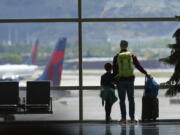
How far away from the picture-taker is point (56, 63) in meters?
13.1

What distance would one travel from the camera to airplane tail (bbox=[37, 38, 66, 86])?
13.1 metres

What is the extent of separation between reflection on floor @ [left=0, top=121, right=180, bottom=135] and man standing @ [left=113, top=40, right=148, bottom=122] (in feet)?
1.30

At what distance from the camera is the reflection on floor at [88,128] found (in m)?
10.4

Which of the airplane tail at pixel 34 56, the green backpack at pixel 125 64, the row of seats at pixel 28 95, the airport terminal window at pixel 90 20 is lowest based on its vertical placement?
the row of seats at pixel 28 95

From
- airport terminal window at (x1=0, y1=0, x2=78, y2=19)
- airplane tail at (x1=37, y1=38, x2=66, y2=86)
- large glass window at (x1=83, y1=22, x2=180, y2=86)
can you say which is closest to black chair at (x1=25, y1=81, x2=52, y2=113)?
airplane tail at (x1=37, y1=38, x2=66, y2=86)

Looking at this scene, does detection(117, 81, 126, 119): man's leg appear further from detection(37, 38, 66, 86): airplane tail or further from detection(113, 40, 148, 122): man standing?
detection(37, 38, 66, 86): airplane tail

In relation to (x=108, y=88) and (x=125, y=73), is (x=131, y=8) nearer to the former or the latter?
(x=125, y=73)

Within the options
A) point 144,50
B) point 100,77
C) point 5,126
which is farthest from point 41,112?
point 144,50

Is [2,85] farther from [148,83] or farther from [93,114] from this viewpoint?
[148,83]

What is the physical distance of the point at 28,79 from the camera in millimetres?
13484

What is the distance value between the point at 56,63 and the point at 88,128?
245cm

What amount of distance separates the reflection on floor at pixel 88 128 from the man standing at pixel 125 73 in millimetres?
396

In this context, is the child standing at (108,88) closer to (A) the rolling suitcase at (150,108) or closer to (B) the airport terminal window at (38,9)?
(A) the rolling suitcase at (150,108)

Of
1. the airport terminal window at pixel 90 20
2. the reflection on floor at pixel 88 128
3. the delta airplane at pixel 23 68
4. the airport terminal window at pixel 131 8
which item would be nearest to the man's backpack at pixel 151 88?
the reflection on floor at pixel 88 128
